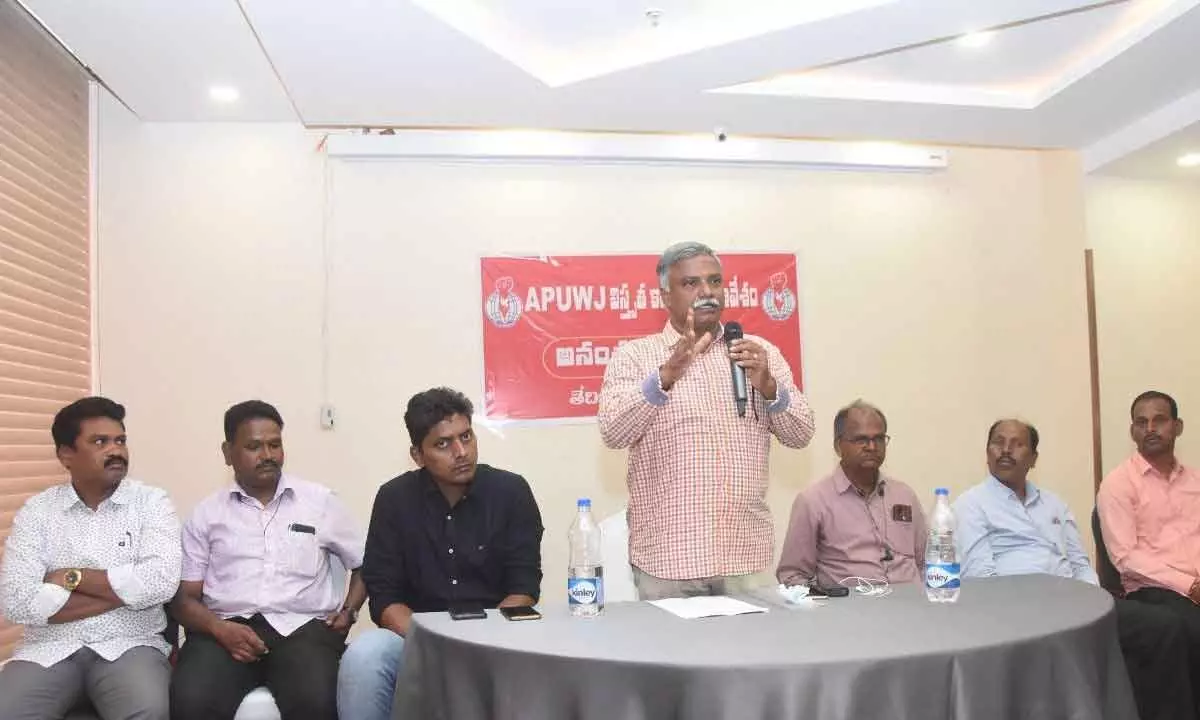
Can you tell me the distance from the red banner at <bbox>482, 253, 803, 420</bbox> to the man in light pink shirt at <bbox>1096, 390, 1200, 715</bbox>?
6.09 ft

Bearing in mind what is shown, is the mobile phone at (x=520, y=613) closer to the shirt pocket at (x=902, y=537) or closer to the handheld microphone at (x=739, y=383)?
the handheld microphone at (x=739, y=383)

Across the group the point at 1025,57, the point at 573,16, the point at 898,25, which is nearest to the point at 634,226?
the point at 573,16

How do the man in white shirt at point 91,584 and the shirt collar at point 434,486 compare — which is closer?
the man in white shirt at point 91,584

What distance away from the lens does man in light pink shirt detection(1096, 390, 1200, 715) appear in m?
3.56

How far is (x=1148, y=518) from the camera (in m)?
3.66

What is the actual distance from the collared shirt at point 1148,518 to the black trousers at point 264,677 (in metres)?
2.94

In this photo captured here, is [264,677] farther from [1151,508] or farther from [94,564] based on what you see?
[1151,508]

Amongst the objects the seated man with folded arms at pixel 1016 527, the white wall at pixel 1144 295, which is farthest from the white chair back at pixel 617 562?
the white wall at pixel 1144 295

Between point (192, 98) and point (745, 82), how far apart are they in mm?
2447

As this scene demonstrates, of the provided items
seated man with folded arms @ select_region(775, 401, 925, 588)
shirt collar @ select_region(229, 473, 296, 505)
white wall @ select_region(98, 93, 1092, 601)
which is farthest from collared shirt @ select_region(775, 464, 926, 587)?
shirt collar @ select_region(229, 473, 296, 505)

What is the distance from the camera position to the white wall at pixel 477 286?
4.30 metres

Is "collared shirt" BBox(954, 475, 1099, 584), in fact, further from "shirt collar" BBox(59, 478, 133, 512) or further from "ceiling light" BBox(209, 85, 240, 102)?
"ceiling light" BBox(209, 85, 240, 102)

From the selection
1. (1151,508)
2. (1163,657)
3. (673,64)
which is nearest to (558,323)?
(673,64)

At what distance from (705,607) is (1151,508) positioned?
248 cm
